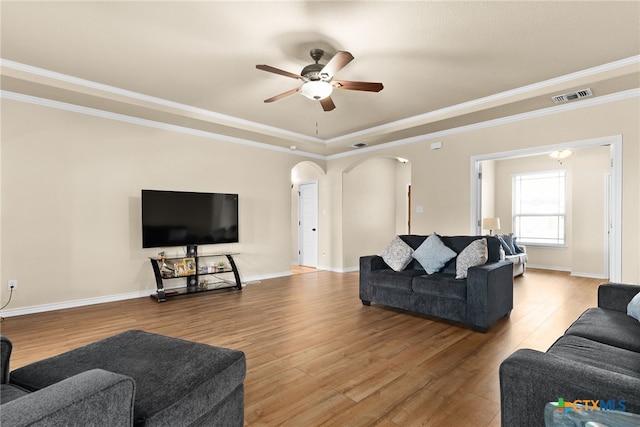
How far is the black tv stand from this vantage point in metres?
4.79

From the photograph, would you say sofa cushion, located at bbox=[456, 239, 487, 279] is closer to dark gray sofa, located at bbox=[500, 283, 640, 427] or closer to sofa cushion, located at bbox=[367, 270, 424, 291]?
sofa cushion, located at bbox=[367, 270, 424, 291]

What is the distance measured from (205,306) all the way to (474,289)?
3366 mm

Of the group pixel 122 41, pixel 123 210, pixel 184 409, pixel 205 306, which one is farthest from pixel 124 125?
pixel 184 409

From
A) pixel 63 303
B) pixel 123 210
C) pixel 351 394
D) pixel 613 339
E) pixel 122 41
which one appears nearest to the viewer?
pixel 613 339

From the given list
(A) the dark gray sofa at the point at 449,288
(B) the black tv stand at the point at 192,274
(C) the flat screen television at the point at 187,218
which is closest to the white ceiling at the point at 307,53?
(C) the flat screen television at the point at 187,218

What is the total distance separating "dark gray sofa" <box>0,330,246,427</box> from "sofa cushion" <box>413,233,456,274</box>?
299cm

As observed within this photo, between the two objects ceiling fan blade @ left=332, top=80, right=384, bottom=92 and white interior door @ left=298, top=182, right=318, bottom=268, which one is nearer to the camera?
ceiling fan blade @ left=332, top=80, right=384, bottom=92

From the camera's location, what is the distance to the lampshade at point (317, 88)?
3221 mm

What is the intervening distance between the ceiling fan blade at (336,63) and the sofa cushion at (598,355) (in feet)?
8.18

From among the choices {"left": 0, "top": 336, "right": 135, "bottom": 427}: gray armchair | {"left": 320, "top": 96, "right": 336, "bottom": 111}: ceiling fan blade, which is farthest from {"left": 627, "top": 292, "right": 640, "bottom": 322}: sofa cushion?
{"left": 320, "top": 96, "right": 336, "bottom": 111}: ceiling fan blade

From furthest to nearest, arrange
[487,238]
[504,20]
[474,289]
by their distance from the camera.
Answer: [487,238] < [474,289] < [504,20]

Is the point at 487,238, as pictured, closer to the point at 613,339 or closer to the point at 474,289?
the point at 474,289

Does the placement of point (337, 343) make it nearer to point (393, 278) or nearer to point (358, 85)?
point (393, 278)

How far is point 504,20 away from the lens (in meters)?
2.73
